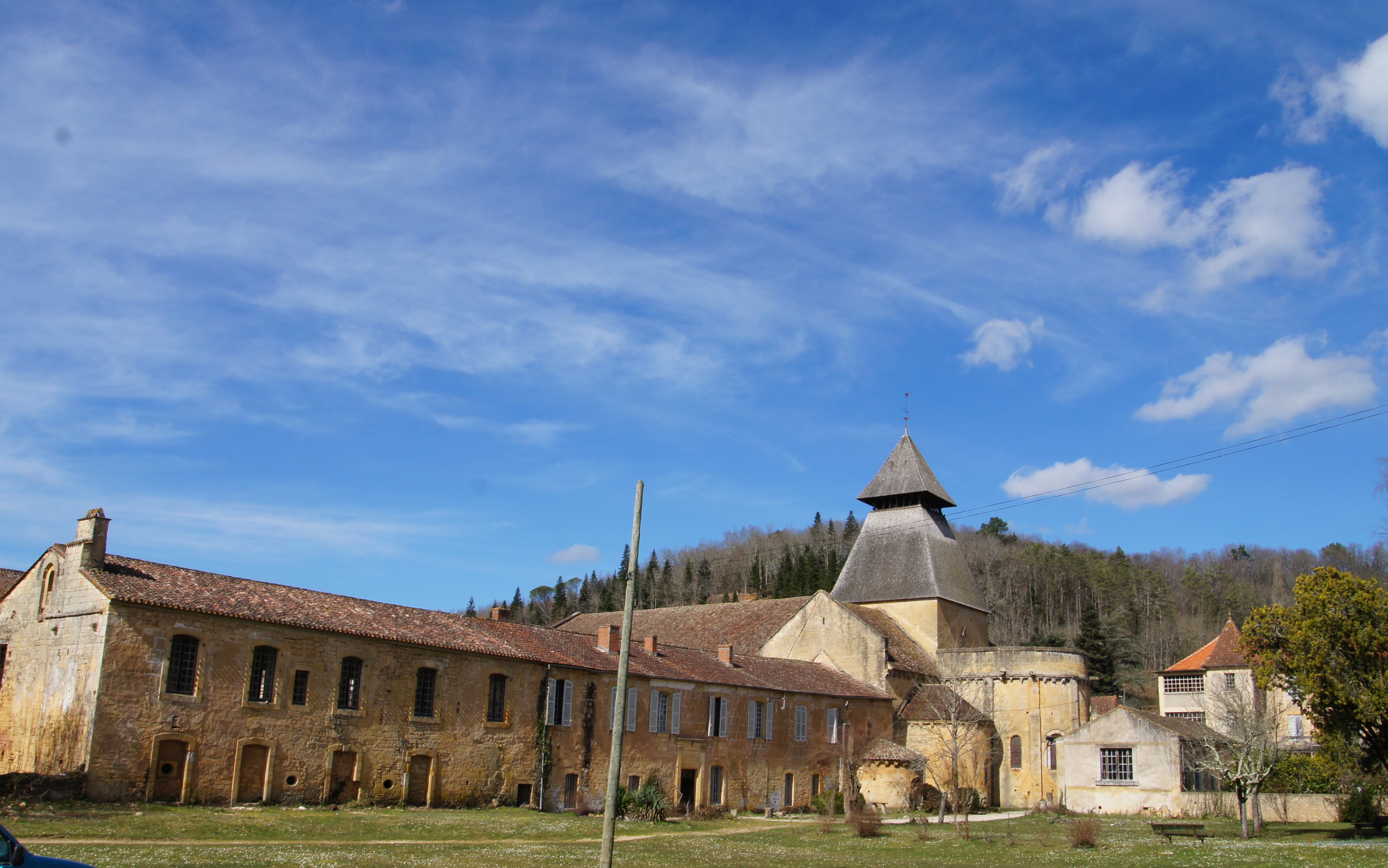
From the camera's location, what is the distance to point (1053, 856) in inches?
909

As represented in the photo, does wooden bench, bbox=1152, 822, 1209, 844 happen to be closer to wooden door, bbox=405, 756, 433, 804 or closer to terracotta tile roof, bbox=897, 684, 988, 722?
terracotta tile roof, bbox=897, 684, 988, 722

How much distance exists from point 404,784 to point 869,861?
50.5 feet

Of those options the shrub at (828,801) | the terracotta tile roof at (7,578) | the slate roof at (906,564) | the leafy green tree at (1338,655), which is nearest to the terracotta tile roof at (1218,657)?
the slate roof at (906,564)

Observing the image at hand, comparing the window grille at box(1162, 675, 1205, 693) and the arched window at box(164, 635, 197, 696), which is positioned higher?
the window grille at box(1162, 675, 1205, 693)

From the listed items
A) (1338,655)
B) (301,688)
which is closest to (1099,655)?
(1338,655)

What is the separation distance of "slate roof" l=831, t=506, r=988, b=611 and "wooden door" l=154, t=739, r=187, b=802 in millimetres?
31822

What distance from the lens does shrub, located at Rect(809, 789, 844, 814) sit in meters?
41.1

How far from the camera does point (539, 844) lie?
23484 mm

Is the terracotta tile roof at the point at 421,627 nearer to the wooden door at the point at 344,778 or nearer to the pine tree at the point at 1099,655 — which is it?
the wooden door at the point at 344,778

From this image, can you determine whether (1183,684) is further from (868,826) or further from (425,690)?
(425,690)

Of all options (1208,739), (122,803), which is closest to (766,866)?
(122,803)

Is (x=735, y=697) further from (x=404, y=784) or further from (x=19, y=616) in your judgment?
(x=19, y=616)

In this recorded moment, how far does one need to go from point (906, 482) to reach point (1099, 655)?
1099 inches

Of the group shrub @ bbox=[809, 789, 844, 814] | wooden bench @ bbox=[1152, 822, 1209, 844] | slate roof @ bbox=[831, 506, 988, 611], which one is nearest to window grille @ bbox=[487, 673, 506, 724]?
shrub @ bbox=[809, 789, 844, 814]
